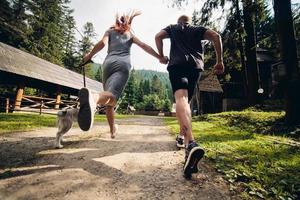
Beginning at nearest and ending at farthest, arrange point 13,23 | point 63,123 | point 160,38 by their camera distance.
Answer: point 160,38
point 63,123
point 13,23

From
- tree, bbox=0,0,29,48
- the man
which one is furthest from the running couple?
tree, bbox=0,0,29,48

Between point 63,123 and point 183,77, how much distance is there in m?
2.21

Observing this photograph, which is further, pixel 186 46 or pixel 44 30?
pixel 44 30

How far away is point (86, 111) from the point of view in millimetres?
3514

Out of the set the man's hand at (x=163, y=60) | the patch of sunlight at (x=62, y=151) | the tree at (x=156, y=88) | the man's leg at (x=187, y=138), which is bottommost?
the patch of sunlight at (x=62, y=151)

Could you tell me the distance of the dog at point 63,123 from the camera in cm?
431

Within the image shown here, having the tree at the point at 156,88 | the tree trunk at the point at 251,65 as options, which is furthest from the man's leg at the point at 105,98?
the tree at the point at 156,88

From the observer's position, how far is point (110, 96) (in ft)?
13.7

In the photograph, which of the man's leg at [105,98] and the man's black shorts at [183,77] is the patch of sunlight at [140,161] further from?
the man's black shorts at [183,77]

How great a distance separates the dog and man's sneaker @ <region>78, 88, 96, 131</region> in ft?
3.23

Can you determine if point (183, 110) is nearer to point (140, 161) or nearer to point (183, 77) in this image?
point (183, 77)

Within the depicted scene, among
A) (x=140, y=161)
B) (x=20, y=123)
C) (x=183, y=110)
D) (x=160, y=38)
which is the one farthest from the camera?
(x=20, y=123)

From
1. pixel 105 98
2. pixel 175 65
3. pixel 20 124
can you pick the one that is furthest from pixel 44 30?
pixel 175 65

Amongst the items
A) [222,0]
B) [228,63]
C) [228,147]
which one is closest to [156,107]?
[228,63]
